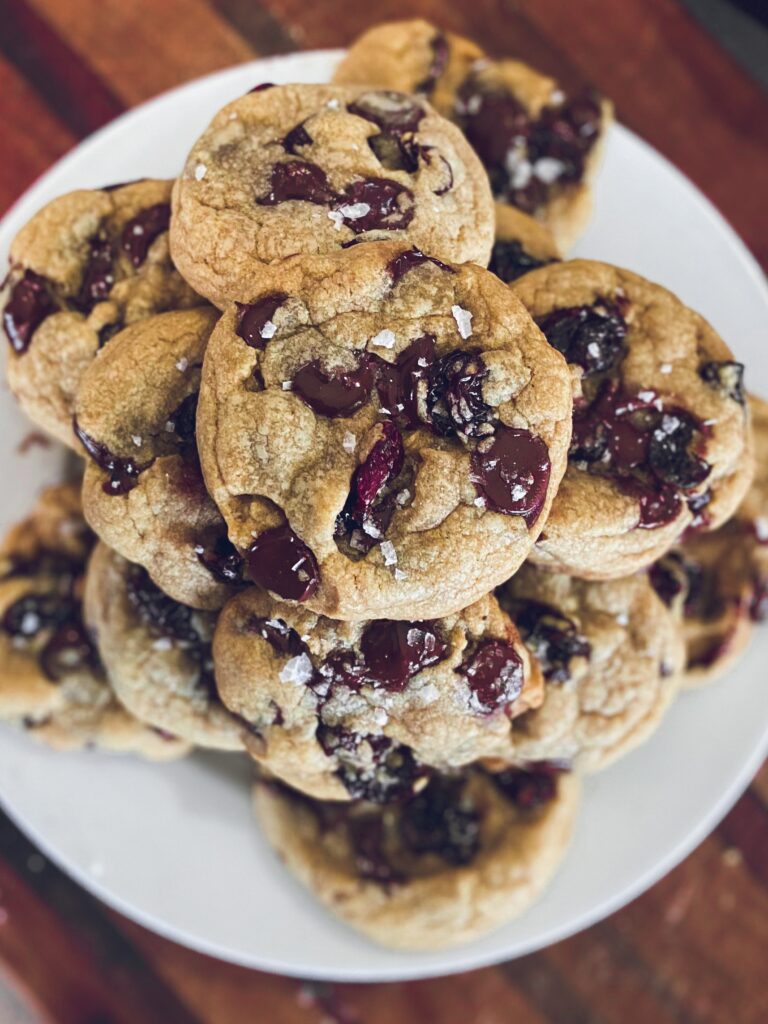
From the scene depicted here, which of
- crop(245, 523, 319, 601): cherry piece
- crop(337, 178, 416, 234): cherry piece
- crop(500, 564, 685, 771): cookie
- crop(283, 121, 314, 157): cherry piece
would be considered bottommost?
A: crop(500, 564, 685, 771): cookie

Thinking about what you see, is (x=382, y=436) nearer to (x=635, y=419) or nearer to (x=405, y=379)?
(x=405, y=379)

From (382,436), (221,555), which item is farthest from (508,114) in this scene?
(221,555)

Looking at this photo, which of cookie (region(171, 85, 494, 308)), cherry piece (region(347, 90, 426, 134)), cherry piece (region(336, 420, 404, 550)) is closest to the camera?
cherry piece (region(336, 420, 404, 550))

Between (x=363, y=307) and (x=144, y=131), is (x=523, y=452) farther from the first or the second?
(x=144, y=131)

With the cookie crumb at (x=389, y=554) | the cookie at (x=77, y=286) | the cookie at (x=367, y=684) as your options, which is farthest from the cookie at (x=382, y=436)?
the cookie at (x=77, y=286)

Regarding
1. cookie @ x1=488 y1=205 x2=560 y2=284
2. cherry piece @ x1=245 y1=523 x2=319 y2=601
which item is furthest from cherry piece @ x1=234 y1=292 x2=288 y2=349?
cookie @ x1=488 y1=205 x2=560 y2=284

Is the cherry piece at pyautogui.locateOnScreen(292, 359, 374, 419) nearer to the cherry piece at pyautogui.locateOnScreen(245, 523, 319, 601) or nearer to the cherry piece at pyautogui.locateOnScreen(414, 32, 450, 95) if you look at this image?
the cherry piece at pyautogui.locateOnScreen(245, 523, 319, 601)
